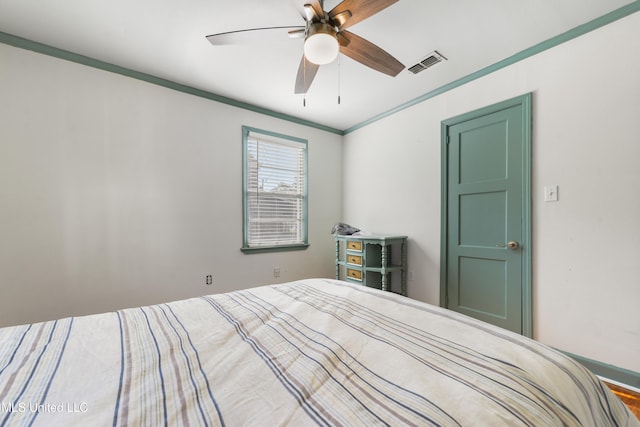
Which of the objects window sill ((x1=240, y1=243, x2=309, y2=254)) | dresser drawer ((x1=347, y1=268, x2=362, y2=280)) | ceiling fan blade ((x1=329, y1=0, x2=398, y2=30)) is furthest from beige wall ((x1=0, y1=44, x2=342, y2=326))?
ceiling fan blade ((x1=329, y1=0, x2=398, y2=30))

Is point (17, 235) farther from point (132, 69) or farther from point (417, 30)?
point (417, 30)

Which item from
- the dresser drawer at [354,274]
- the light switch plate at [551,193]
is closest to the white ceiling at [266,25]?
the light switch plate at [551,193]

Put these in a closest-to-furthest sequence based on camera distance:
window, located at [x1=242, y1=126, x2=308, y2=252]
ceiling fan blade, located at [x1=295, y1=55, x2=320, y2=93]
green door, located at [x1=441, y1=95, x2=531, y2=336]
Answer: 1. ceiling fan blade, located at [x1=295, y1=55, x2=320, y2=93]
2. green door, located at [x1=441, y1=95, x2=531, y2=336]
3. window, located at [x1=242, y1=126, x2=308, y2=252]

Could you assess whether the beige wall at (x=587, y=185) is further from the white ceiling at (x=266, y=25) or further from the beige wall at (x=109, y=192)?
the beige wall at (x=109, y=192)

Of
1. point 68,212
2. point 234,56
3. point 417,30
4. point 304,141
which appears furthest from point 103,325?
point 304,141

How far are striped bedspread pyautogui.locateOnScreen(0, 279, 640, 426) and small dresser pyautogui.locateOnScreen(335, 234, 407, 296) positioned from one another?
6.15 feet

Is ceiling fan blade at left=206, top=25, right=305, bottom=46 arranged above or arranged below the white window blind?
above

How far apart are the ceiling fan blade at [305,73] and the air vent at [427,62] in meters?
1.08

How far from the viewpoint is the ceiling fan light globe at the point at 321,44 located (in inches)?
55.6

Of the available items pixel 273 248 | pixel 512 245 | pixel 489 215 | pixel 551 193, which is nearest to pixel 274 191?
pixel 273 248

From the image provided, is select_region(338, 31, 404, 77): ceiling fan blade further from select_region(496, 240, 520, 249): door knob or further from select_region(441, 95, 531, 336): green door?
select_region(496, 240, 520, 249): door knob

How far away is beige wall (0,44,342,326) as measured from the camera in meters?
2.04

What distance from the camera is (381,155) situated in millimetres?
3463

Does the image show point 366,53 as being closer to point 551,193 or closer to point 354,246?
point 551,193
